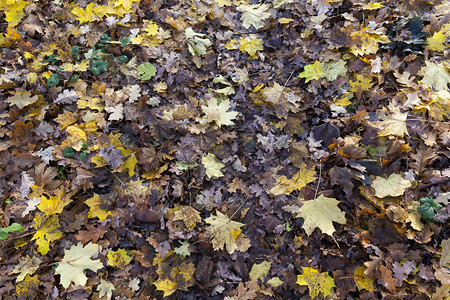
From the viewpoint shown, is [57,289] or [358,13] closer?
[57,289]

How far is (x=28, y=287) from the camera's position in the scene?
243 cm

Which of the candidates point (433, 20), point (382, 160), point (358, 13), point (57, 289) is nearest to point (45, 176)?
point (57, 289)

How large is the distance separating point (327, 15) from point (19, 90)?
149 inches

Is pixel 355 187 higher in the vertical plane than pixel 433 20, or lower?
lower

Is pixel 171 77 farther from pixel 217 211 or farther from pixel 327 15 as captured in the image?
pixel 327 15

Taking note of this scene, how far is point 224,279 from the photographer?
2.52m

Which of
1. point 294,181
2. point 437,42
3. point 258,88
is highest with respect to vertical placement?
point 437,42

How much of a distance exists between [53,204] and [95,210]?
0.38 m

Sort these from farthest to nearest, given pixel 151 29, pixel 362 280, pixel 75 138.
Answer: pixel 151 29 < pixel 75 138 < pixel 362 280

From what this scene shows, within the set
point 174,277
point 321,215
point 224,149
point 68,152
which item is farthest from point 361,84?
point 68,152

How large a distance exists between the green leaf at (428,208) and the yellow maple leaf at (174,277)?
2.03 metres

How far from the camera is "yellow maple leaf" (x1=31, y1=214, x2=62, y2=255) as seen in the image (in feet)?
8.39

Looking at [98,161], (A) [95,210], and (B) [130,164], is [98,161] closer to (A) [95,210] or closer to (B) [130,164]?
(B) [130,164]

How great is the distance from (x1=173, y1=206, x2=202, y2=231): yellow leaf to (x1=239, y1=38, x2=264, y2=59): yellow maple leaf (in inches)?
78.1
